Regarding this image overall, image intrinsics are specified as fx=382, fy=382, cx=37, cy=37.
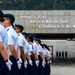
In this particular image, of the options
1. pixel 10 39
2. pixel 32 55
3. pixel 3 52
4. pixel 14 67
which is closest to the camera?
pixel 3 52

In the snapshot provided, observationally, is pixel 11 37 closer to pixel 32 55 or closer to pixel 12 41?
pixel 12 41

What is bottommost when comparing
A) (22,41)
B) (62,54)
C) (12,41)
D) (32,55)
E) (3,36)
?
(62,54)

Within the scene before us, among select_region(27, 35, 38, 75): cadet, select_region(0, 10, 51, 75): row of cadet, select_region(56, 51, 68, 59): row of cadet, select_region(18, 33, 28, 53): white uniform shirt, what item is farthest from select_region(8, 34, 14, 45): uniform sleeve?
select_region(56, 51, 68, 59): row of cadet

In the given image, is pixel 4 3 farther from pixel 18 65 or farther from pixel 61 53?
pixel 18 65

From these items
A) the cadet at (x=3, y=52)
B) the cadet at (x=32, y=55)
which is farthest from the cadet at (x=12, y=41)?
the cadet at (x=32, y=55)

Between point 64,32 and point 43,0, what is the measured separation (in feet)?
22.9

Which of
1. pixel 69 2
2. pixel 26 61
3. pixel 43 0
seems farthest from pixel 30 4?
pixel 26 61

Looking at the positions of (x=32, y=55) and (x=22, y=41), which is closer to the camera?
(x=22, y=41)

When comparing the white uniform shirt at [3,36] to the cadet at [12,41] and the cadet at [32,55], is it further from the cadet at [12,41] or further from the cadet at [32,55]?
the cadet at [32,55]

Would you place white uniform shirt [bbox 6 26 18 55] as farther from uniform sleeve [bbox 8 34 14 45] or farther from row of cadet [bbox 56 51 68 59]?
row of cadet [bbox 56 51 68 59]

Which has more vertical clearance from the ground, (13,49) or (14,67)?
(13,49)

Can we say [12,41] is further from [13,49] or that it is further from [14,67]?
[14,67]

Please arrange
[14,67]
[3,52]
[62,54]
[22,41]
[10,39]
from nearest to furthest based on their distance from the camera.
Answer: [3,52]
[10,39]
[14,67]
[22,41]
[62,54]

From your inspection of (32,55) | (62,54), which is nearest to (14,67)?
(32,55)
